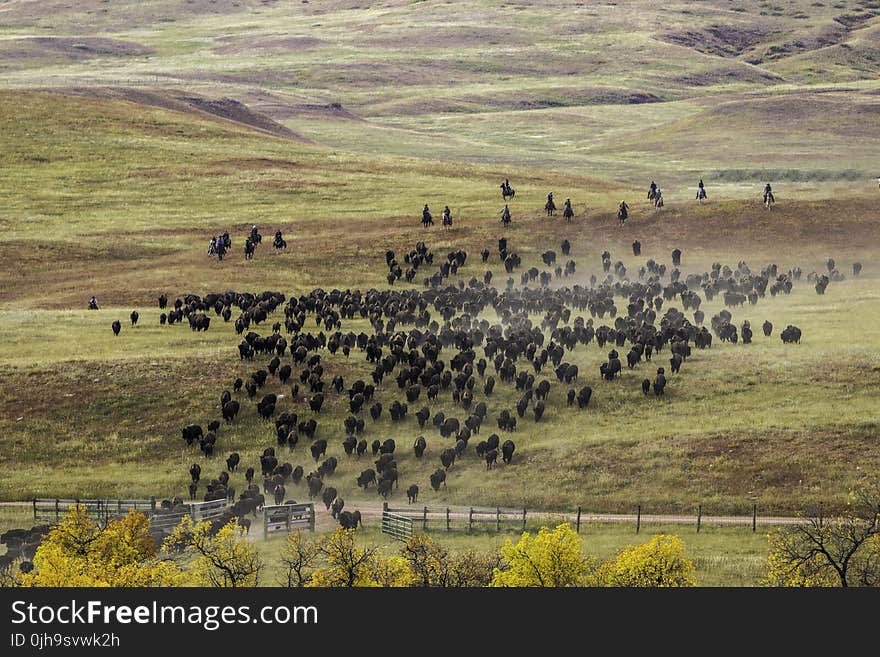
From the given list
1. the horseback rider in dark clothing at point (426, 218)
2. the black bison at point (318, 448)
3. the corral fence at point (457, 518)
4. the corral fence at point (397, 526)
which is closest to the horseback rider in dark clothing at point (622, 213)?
the horseback rider in dark clothing at point (426, 218)

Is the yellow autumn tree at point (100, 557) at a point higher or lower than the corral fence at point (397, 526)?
higher

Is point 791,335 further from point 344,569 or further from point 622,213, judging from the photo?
point 344,569

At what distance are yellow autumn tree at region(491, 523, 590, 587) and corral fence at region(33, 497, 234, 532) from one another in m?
16.4

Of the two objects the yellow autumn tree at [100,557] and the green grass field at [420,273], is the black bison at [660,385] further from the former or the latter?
the yellow autumn tree at [100,557]

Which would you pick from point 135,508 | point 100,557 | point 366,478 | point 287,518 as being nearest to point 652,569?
point 287,518

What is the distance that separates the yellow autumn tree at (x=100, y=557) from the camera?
3891 cm

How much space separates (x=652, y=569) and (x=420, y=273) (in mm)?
58957

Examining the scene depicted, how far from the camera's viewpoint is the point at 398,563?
3934 cm

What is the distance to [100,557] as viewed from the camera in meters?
43.2

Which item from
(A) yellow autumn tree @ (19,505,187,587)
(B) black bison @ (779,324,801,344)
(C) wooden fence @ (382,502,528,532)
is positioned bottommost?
(C) wooden fence @ (382,502,528,532)

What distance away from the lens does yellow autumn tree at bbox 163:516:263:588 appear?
40406 millimetres

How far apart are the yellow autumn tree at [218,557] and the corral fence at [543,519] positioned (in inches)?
289

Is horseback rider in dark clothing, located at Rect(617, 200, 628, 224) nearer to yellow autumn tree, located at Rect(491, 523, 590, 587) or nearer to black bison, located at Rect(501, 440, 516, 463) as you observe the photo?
black bison, located at Rect(501, 440, 516, 463)

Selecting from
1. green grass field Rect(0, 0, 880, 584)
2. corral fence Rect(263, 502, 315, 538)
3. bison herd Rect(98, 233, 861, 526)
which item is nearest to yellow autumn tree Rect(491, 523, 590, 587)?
green grass field Rect(0, 0, 880, 584)
